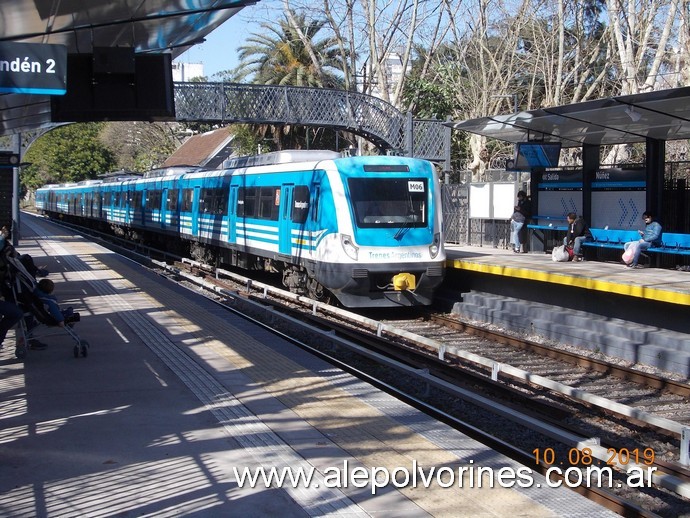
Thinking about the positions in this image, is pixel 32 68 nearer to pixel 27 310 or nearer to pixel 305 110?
pixel 27 310

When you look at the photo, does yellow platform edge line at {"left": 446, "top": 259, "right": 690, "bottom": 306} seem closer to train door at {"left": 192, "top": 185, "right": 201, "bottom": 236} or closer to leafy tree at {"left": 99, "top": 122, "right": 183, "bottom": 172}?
train door at {"left": 192, "top": 185, "right": 201, "bottom": 236}

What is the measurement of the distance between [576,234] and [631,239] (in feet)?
3.80

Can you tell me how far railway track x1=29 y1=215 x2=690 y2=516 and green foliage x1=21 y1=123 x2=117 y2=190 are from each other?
2589 inches

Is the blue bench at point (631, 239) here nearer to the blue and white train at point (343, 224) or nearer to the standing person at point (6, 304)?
the blue and white train at point (343, 224)

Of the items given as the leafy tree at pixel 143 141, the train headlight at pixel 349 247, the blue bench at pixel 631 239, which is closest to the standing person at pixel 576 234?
the blue bench at pixel 631 239

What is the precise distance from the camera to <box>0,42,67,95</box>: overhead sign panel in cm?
911

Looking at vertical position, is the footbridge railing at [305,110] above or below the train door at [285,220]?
above

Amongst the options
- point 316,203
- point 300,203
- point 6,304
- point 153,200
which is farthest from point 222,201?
point 6,304

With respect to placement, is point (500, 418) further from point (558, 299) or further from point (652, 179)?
point (652, 179)

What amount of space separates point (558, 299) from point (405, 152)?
441 inches

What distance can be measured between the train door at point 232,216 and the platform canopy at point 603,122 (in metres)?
5.56

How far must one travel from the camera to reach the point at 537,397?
9469 mm

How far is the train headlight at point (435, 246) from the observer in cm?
1484

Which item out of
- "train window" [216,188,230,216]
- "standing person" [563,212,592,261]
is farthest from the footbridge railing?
"standing person" [563,212,592,261]
